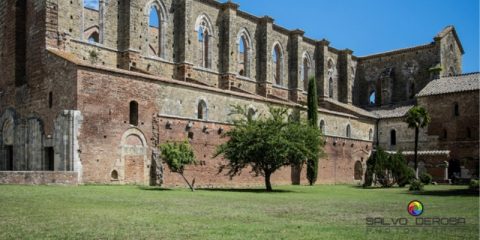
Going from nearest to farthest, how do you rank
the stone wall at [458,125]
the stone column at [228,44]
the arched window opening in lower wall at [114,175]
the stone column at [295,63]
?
1. the arched window opening in lower wall at [114,175]
2. the stone column at [228,44]
3. the stone wall at [458,125]
4. the stone column at [295,63]

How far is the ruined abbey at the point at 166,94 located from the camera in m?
25.4

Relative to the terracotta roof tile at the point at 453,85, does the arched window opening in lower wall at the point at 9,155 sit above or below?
below

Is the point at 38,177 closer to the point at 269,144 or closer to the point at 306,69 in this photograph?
the point at 269,144

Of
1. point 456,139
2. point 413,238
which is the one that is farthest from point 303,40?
point 413,238

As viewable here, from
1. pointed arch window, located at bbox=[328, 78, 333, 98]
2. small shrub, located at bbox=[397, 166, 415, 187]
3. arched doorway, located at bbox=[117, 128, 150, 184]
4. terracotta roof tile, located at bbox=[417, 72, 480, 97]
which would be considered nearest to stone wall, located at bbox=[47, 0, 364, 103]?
pointed arch window, located at bbox=[328, 78, 333, 98]

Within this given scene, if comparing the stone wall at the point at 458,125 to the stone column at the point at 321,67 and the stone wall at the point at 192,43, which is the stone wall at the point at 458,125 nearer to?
the stone column at the point at 321,67

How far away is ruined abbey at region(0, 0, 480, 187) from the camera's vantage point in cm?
2542

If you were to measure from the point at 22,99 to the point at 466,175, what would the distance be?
113 ft

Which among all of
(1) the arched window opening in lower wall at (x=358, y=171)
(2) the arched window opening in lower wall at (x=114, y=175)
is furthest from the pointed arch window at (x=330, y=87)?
(2) the arched window opening in lower wall at (x=114, y=175)

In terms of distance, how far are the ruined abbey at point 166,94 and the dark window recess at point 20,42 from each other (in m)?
0.06

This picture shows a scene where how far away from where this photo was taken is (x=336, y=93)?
54.6 m

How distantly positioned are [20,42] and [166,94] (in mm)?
9214

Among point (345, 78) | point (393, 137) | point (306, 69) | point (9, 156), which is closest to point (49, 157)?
point (9, 156)

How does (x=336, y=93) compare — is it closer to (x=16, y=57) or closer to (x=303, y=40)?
(x=303, y=40)
